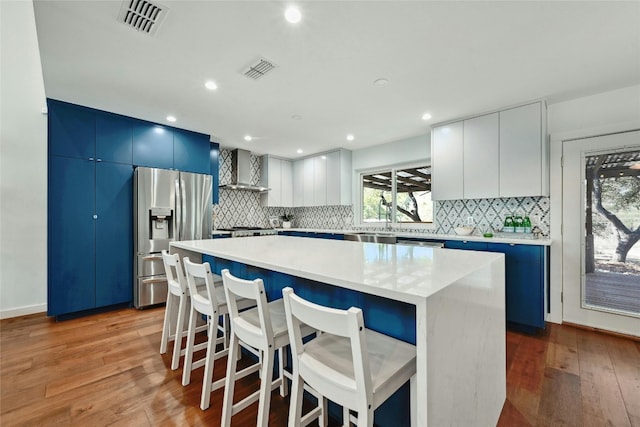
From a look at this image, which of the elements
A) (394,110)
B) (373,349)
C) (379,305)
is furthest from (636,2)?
(373,349)

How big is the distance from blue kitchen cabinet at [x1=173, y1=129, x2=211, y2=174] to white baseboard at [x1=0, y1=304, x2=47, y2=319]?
2268 mm

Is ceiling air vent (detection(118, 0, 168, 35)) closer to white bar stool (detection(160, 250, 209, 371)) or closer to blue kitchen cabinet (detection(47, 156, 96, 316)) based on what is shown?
white bar stool (detection(160, 250, 209, 371))

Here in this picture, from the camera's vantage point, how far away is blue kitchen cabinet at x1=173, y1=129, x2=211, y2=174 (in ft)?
12.6

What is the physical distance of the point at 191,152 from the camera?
156 inches

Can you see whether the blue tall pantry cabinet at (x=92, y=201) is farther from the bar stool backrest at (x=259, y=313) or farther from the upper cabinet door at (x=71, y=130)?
the bar stool backrest at (x=259, y=313)

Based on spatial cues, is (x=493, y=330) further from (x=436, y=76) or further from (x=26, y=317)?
(x=26, y=317)

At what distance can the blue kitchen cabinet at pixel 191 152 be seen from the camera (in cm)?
383

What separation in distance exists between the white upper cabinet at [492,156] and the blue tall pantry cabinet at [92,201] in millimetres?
3732

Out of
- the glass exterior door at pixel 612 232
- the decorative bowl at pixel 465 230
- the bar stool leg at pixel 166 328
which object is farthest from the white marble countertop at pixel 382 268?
the glass exterior door at pixel 612 232

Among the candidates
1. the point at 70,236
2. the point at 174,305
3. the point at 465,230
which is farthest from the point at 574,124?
the point at 70,236

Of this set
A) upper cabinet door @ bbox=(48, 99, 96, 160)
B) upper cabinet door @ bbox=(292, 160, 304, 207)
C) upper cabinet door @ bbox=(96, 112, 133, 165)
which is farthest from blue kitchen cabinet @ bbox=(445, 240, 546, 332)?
upper cabinet door @ bbox=(48, 99, 96, 160)

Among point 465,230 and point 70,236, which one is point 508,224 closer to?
point 465,230

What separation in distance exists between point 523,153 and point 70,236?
5.03 metres

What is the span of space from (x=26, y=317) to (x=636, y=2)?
5.90 meters
